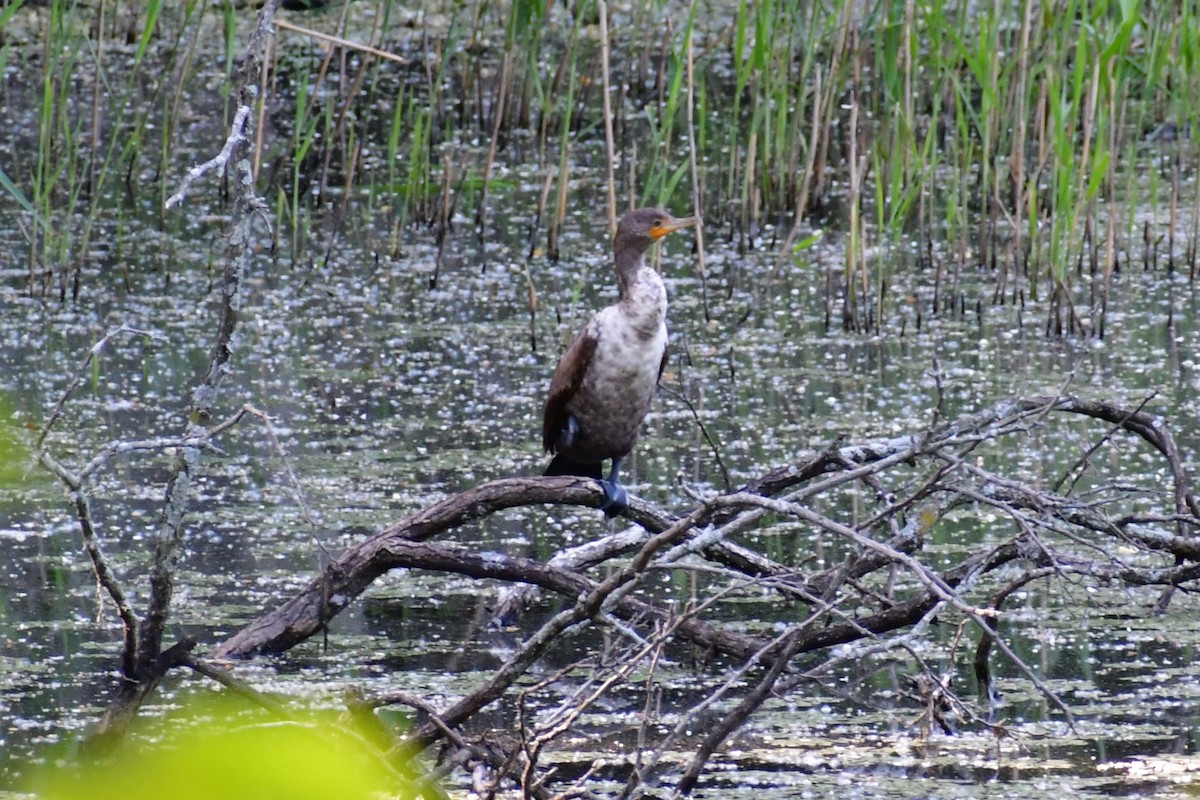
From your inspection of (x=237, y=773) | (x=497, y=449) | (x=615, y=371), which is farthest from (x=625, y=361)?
(x=237, y=773)

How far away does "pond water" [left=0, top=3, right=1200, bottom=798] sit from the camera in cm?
306

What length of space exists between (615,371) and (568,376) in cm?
11

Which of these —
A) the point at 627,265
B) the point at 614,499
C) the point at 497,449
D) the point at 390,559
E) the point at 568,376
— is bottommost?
the point at 497,449

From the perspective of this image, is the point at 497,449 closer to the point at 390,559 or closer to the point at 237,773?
A: the point at 390,559

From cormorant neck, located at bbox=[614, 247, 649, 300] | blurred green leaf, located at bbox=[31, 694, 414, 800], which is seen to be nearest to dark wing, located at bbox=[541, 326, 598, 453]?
cormorant neck, located at bbox=[614, 247, 649, 300]

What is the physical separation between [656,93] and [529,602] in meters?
5.33

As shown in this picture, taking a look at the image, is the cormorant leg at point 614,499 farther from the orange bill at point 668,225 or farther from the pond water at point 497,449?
the orange bill at point 668,225

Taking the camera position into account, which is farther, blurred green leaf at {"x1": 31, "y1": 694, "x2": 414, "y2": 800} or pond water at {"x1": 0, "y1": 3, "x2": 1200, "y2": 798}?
pond water at {"x1": 0, "y1": 3, "x2": 1200, "y2": 798}

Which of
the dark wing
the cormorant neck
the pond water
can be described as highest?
the cormorant neck

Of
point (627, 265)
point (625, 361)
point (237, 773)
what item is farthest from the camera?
point (627, 265)

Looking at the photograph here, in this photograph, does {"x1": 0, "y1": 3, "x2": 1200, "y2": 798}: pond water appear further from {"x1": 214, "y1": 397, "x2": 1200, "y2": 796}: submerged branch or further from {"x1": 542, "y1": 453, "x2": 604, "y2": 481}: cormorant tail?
{"x1": 542, "y1": 453, "x2": 604, "y2": 481}: cormorant tail

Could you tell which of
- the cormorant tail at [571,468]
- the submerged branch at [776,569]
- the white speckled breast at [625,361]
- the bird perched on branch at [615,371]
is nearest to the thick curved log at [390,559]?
the submerged branch at [776,569]

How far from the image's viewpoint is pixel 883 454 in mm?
3418

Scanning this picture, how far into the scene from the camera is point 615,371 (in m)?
3.57
